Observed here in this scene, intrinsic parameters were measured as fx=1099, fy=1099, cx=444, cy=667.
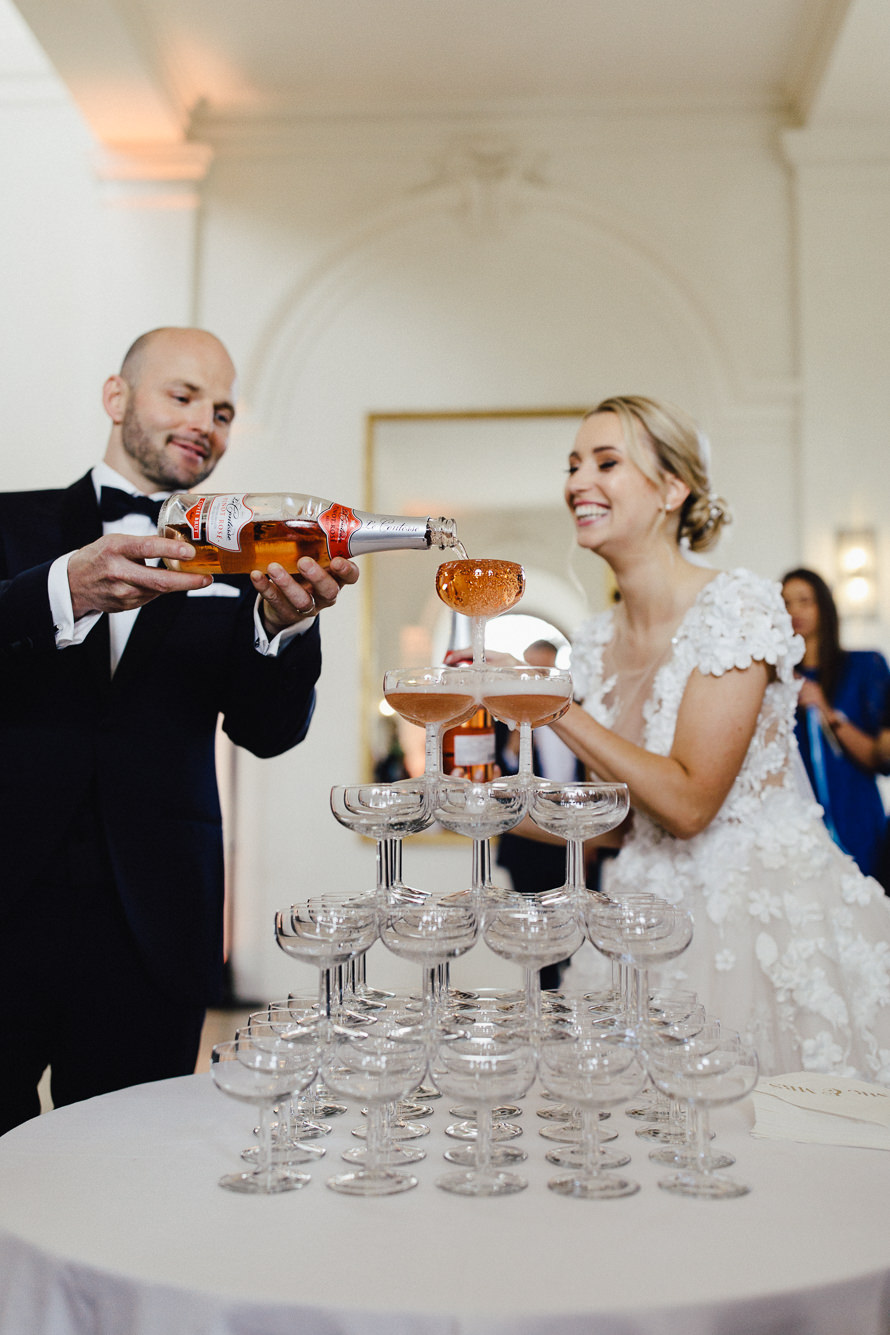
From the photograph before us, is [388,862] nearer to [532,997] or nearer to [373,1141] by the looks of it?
[532,997]

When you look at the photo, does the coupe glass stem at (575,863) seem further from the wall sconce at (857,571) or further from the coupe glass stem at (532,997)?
the wall sconce at (857,571)

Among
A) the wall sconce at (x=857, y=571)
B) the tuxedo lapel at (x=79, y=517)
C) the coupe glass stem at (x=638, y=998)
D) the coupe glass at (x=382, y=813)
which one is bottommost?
the coupe glass stem at (x=638, y=998)

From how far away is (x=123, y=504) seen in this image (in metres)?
1.93

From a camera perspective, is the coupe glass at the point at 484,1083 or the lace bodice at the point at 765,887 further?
the lace bodice at the point at 765,887

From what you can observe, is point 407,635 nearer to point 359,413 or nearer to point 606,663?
point 359,413

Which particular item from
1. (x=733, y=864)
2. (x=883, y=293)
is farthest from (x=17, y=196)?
(x=733, y=864)

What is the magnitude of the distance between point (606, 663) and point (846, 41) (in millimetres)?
2816

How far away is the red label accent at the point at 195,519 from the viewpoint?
4.90 feet

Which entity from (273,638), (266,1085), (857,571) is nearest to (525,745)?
(273,638)

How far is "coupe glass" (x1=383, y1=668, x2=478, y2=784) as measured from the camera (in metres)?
1.39

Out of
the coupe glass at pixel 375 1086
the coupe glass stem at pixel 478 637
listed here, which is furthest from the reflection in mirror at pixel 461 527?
the coupe glass at pixel 375 1086

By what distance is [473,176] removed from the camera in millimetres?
4473

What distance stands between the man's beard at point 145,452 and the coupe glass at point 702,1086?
1410 millimetres

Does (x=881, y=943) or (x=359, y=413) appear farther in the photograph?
(x=359, y=413)
